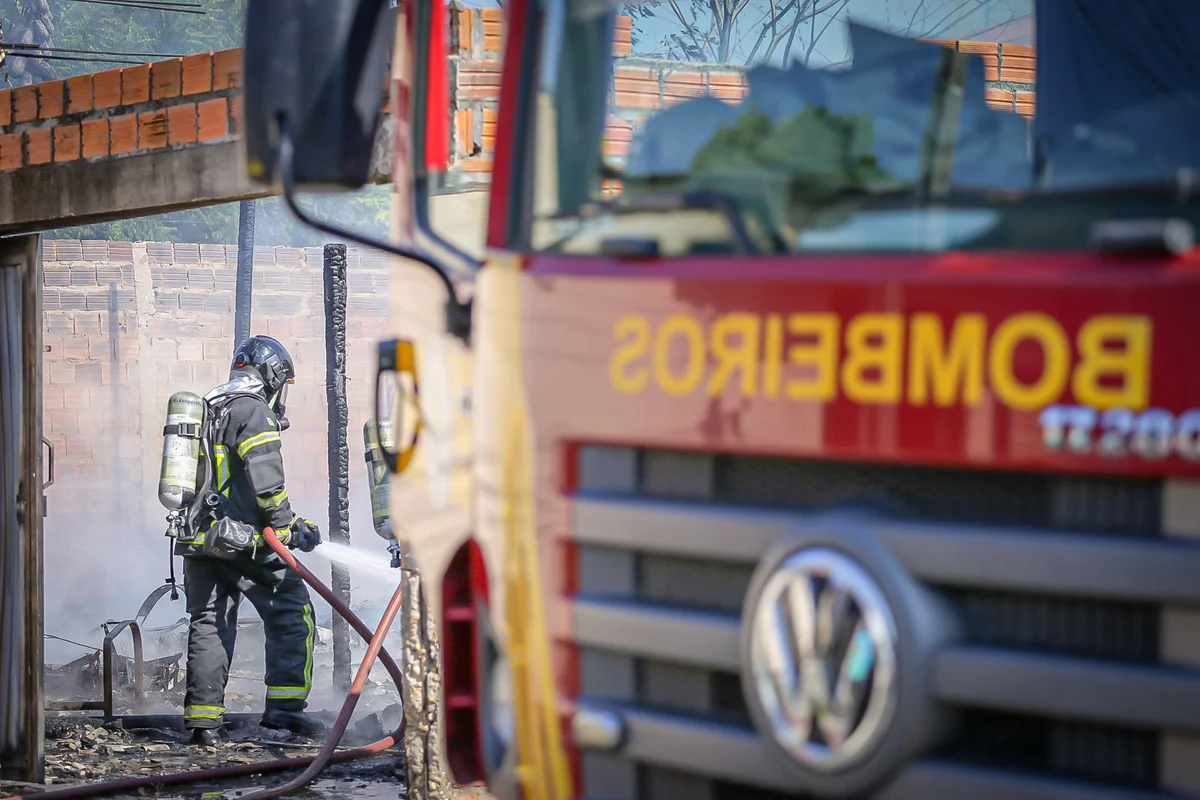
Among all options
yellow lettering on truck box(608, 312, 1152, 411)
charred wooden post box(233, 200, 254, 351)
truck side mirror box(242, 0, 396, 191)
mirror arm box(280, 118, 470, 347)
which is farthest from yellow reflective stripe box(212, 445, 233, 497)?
charred wooden post box(233, 200, 254, 351)

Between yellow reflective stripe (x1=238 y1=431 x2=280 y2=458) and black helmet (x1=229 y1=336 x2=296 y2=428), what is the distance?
1.20 feet

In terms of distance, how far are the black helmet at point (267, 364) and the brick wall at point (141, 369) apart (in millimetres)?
11396

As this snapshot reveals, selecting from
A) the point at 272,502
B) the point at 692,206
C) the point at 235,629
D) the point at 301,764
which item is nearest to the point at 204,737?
the point at 235,629

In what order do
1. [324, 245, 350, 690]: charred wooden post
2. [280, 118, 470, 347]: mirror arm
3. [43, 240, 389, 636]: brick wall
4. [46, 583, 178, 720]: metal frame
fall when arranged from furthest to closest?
1. [43, 240, 389, 636]: brick wall
2. [324, 245, 350, 690]: charred wooden post
3. [46, 583, 178, 720]: metal frame
4. [280, 118, 470, 347]: mirror arm

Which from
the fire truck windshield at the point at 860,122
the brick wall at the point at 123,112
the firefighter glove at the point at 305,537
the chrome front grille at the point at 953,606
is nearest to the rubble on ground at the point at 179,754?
the firefighter glove at the point at 305,537

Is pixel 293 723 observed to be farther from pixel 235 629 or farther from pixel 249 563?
pixel 249 563

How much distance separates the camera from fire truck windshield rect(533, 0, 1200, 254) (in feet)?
6.63

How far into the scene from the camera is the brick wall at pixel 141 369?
63.3ft

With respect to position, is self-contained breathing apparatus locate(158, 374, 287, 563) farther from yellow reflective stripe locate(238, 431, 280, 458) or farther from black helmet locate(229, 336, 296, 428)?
yellow reflective stripe locate(238, 431, 280, 458)

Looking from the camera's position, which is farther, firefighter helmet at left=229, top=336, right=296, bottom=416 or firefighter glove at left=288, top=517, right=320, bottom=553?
firefighter helmet at left=229, top=336, right=296, bottom=416

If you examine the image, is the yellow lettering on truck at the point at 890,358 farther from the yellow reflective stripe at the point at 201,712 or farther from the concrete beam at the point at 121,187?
the yellow reflective stripe at the point at 201,712

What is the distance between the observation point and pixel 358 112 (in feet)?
7.88

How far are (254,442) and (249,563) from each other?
0.64 meters

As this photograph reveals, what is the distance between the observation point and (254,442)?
773 cm
